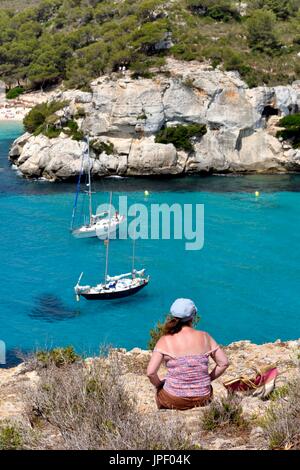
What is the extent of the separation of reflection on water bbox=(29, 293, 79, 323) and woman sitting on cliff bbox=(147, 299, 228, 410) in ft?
61.5

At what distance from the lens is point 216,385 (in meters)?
11.6

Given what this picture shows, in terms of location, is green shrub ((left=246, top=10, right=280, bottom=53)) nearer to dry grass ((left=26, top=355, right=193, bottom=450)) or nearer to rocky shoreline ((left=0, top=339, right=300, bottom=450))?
rocky shoreline ((left=0, top=339, right=300, bottom=450))

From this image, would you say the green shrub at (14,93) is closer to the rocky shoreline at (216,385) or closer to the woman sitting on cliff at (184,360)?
the rocky shoreline at (216,385)

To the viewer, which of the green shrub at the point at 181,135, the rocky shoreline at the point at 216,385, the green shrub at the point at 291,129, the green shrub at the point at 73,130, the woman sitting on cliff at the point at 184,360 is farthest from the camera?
the green shrub at the point at 291,129

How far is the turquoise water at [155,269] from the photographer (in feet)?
83.0

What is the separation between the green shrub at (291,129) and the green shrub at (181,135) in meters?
7.88

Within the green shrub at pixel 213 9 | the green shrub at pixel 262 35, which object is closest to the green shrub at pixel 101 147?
the green shrub at pixel 262 35

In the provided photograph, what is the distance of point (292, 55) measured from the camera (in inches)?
2569

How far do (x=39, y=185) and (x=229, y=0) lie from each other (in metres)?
45.9

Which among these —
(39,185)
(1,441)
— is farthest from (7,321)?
(39,185)

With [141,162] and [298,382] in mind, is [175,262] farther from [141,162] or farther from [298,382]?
[298,382]

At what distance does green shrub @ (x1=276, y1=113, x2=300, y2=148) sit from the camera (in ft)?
179

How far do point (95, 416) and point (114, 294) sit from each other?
21276 mm

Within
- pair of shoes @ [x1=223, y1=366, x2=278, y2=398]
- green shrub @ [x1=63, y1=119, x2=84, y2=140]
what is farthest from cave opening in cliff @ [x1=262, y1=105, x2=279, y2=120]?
pair of shoes @ [x1=223, y1=366, x2=278, y2=398]
